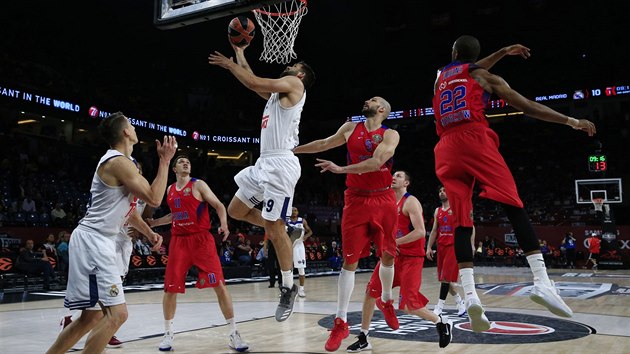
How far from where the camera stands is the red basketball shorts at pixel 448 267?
7148 millimetres

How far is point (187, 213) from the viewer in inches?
254

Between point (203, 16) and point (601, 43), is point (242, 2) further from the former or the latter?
point (601, 43)

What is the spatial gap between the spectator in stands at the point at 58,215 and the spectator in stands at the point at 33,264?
10.2 ft

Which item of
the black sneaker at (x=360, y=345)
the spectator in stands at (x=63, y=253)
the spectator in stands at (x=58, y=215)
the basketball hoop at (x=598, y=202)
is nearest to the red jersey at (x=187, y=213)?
the black sneaker at (x=360, y=345)

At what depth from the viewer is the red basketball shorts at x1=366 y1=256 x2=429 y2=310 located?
595cm

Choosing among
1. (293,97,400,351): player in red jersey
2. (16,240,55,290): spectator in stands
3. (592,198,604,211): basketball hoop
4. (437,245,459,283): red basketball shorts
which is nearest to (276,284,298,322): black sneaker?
(293,97,400,351): player in red jersey

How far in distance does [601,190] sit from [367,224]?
18670 mm

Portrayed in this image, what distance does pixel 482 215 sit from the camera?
2869 centimetres

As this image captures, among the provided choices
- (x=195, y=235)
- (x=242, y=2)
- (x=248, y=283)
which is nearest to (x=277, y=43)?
(x=242, y=2)

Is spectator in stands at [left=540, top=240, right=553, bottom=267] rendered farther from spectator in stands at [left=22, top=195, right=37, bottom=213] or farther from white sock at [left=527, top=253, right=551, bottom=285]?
white sock at [left=527, top=253, right=551, bottom=285]

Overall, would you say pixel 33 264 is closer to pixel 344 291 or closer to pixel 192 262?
pixel 192 262

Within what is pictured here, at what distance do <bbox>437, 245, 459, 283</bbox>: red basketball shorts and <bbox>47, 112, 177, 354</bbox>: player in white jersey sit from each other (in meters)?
4.36

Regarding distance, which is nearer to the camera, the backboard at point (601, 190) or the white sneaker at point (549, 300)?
the white sneaker at point (549, 300)

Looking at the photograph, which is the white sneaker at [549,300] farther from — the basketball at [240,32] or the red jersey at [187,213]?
the red jersey at [187,213]
